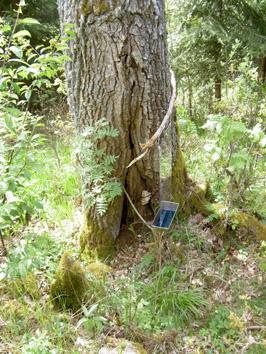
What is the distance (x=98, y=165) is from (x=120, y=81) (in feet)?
2.25

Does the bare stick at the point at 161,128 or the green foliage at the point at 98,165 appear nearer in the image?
the bare stick at the point at 161,128

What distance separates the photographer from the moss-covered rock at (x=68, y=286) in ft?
8.20

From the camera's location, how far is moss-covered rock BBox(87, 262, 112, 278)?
2788mm

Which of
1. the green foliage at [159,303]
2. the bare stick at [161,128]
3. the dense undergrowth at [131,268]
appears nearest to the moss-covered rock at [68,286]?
the dense undergrowth at [131,268]

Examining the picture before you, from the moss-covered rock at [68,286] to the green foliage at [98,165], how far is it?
1.57 ft

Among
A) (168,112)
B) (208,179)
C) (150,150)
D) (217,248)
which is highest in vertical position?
(168,112)

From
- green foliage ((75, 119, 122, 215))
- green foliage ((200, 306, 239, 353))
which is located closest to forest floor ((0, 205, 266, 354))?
green foliage ((200, 306, 239, 353))

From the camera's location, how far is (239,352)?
2.21m

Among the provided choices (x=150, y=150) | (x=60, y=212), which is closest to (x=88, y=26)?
(x=150, y=150)

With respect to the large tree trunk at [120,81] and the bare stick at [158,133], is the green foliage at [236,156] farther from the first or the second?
the large tree trunk at [120,81]

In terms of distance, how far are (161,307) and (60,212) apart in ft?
4.80

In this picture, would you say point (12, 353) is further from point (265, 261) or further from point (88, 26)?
point (88, 26)

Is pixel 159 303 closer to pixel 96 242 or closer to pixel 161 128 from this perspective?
pixel 96 242

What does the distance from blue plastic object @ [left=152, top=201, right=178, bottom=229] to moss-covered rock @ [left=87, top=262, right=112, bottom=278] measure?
23.4 inches
